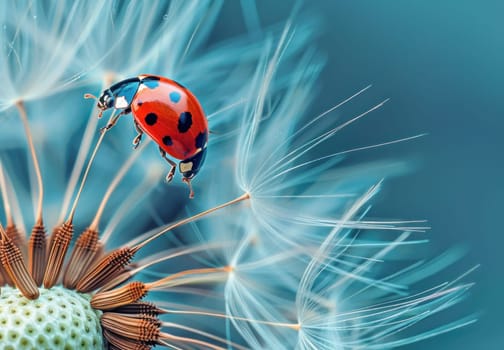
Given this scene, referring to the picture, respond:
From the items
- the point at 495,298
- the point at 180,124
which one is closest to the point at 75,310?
the point at 180,124

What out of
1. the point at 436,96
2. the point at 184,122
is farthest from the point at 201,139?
the point at 436,96

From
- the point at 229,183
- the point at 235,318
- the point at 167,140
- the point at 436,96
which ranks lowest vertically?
the point at 235,318

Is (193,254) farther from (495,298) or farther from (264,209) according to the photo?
(495,298)

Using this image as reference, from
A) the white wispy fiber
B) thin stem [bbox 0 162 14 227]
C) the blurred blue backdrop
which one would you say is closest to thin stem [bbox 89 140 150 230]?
the white wispy fiber

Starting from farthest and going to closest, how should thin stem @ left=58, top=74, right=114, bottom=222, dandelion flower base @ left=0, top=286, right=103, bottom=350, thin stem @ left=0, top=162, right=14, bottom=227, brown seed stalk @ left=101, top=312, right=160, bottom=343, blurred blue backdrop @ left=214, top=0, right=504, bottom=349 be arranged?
blurred blue backdrop @ left=214, top=0, right=504, bottom=349 → thin stem @ left=58, top=74, right=114, bottom=222 → thin stem @ left=0, top=162, right=14, bottom=227 → brown seed stalk @ left=101, top=312, right=160, bottom=343 → dandelion flower base @ left=0, top=286, right=103, bottom=350

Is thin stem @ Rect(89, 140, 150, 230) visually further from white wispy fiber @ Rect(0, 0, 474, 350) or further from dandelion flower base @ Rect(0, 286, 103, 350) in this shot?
dandelion flower base @ Rect(0, 286, 103, 350)

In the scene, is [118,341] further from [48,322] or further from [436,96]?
[436,96]
